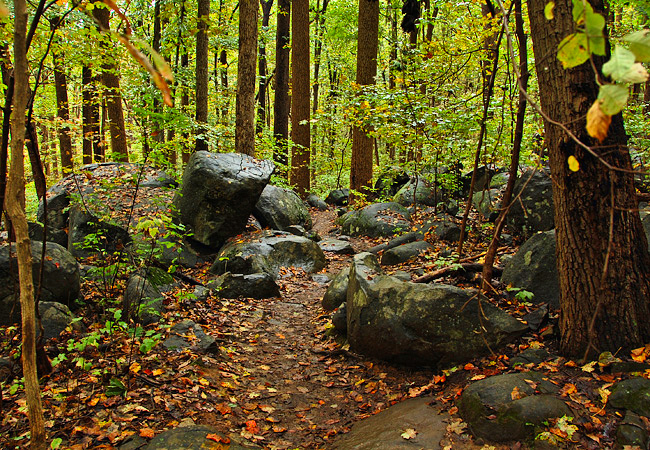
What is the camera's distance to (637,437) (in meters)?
2.51

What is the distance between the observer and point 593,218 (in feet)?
10.5

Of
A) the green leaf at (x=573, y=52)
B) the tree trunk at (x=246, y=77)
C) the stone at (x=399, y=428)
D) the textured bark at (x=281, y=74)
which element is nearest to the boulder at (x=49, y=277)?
the stone at (x=399, y=428)

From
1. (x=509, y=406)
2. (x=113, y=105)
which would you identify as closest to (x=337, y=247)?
(x=509, y=406)

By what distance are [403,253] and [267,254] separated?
9.20 ft

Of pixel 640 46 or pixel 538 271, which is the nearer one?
pixel 640 46

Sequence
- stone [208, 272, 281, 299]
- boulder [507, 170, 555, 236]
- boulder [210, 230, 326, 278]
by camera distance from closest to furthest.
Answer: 1. boulder [507, 170, 555, 236]
2. stone [208, 272, 281, 299]
3. boulder [210, 230, 326, 278]

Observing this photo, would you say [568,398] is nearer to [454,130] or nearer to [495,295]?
[495,295]

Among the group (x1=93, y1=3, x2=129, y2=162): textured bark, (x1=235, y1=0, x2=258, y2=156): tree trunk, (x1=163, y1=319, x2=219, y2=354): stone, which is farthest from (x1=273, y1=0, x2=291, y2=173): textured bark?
(x1=163, y1=319, x2=219, y2=354): stone

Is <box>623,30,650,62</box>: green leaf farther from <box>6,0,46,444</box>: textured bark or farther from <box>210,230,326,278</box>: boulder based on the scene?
<box>210,230,326,278</box>: boulder

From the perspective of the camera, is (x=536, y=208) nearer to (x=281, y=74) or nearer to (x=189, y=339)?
(x=189, y=339)

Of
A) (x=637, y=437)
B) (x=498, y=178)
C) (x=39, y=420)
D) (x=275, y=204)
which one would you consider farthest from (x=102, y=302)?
(x=498, y=178)

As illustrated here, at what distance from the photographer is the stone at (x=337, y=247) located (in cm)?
965

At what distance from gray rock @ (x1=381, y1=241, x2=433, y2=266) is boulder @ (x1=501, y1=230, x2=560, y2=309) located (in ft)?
7.50

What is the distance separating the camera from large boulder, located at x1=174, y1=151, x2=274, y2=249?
849cm
